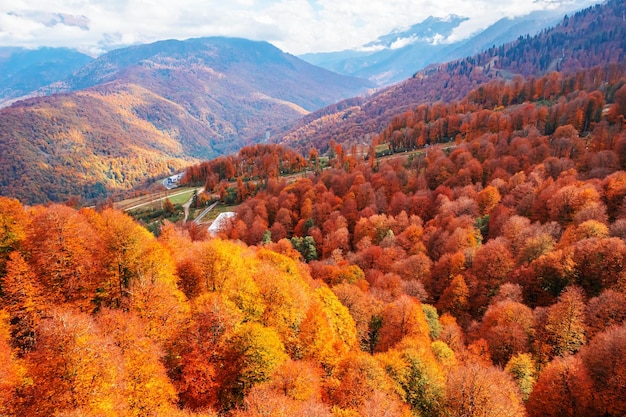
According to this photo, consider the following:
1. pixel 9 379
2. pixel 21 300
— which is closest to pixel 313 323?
pixel 9 379

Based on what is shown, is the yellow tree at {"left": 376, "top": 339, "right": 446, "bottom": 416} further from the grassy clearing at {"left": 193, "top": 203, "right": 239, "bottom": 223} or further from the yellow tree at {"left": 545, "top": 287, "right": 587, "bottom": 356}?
the grassy clearing at {"left": 193, "top": 203, "right": 239, "bottom": 223}

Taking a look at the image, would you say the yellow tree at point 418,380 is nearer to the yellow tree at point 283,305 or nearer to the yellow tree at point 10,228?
the yellow tree at point 283,305

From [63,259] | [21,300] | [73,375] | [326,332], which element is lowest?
[326,332]

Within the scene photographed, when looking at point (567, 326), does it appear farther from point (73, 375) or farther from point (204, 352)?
point (73, 375)

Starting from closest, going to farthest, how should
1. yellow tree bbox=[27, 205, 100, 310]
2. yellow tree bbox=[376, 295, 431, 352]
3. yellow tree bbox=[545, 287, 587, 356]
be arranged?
yellow tree bbox=[27, 205, 100, 310], yellow tree bbox=[545, 287, 587, 356], yellow tree bbox=[376, 295, 431, 352]

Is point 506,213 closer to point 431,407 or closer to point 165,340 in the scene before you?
point 431,407

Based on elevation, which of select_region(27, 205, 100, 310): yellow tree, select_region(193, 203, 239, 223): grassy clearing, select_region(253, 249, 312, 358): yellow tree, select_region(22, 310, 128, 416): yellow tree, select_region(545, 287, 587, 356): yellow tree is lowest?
select_region(545, 287, 587, 356): yellow tree

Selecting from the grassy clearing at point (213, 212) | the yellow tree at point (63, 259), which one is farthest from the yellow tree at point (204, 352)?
the grassy clearing at point (213, 212)

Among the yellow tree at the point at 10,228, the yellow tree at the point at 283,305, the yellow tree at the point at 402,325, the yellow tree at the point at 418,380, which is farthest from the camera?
the yellow tree at the point at 402,325

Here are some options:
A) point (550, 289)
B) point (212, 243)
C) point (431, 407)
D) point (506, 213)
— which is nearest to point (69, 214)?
point (212, 243)

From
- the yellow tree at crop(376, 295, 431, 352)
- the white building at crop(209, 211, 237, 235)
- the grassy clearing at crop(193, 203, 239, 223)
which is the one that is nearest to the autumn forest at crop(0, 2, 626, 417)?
the yellow tree at crop(376, 295, 431, 352)

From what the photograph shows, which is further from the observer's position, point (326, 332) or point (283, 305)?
point (283, 305)
